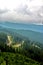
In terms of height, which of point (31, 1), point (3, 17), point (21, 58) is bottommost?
point (21, 58)

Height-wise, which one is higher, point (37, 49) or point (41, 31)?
point (41, 31)

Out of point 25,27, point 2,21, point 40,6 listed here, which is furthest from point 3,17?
point 40,6

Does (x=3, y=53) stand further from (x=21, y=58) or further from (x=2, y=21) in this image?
(x=2, y=21)

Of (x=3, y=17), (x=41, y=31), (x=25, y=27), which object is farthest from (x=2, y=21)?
(x=41, y=31)

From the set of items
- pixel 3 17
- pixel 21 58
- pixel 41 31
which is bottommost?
pixel 21 58

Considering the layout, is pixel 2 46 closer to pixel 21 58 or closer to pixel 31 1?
pixel 21 58

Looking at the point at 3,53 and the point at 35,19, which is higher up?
the point at 35,19
